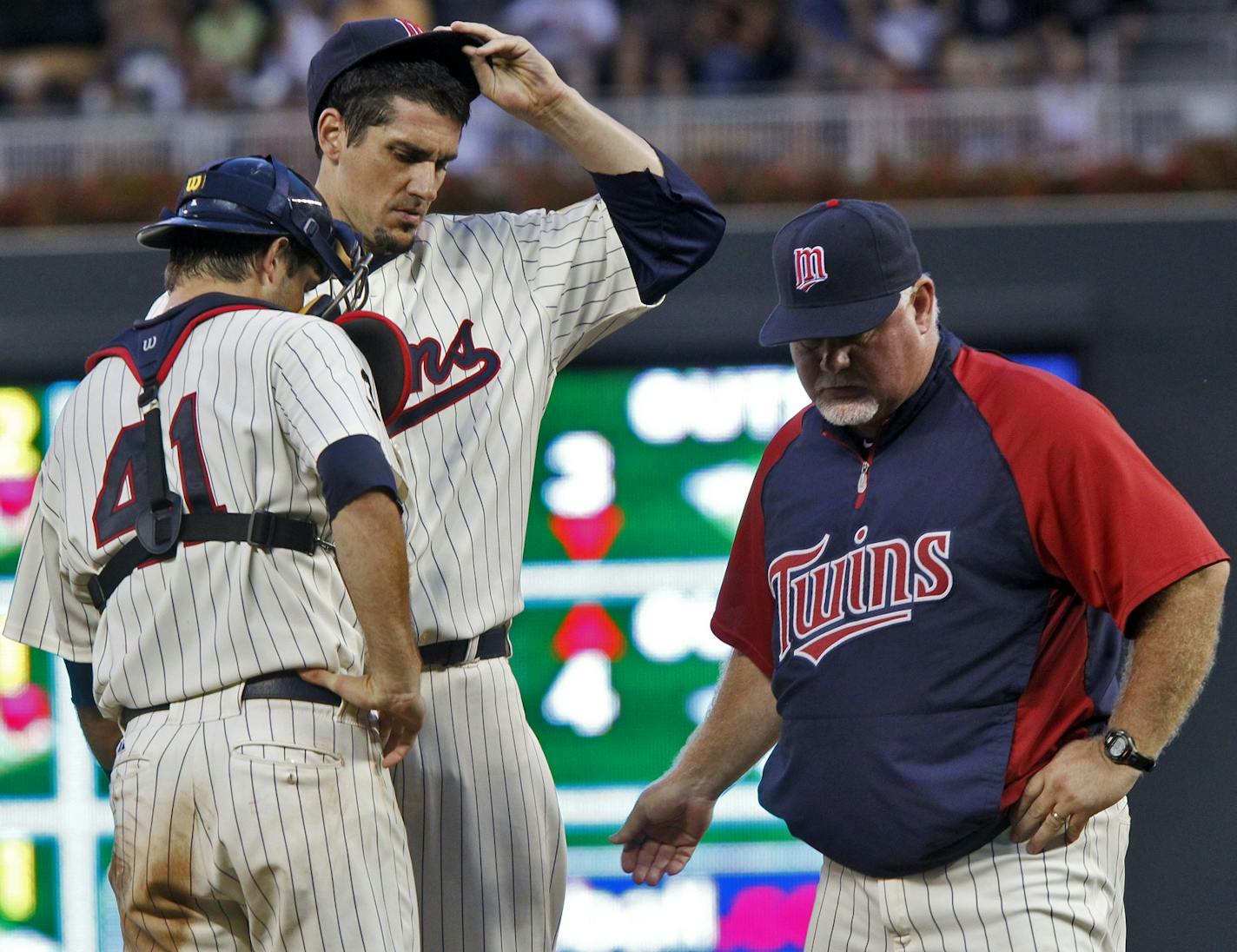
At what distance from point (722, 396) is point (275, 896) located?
3.05 metres

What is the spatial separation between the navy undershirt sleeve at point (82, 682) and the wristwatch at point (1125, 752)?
1678mm

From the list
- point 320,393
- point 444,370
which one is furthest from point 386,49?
point 320,393

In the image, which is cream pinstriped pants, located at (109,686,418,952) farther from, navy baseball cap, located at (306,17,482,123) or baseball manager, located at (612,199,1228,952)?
navy baseball cap, located at (306,17,482,123)

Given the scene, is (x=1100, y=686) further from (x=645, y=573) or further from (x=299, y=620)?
(x=645, y=573)

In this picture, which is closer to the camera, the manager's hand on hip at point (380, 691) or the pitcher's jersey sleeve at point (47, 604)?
the manager's hand on hip at point (380, 691)

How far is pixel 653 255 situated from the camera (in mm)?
3072

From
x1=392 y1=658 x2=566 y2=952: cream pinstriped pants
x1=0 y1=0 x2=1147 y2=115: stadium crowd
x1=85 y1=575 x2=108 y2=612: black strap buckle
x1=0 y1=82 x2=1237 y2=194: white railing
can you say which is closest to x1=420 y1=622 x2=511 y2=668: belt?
x1=392 y1=658 x2=566 y2=952: cream pinstriped pants

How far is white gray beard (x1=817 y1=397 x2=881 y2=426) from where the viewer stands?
2.72m

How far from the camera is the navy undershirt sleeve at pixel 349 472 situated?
2.37 meters

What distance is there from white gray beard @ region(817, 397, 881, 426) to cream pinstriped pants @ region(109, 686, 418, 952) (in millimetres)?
906

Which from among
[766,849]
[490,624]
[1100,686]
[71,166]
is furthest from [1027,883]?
[71,166]

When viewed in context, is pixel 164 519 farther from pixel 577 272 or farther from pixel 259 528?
pixel 577 272

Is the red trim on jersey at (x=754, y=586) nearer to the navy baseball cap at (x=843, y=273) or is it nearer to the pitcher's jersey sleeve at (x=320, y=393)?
the navy baseball cap at (x=843, y=273)

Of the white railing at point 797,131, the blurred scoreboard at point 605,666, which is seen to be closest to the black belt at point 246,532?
the blurred scoreboard at point 605,666
